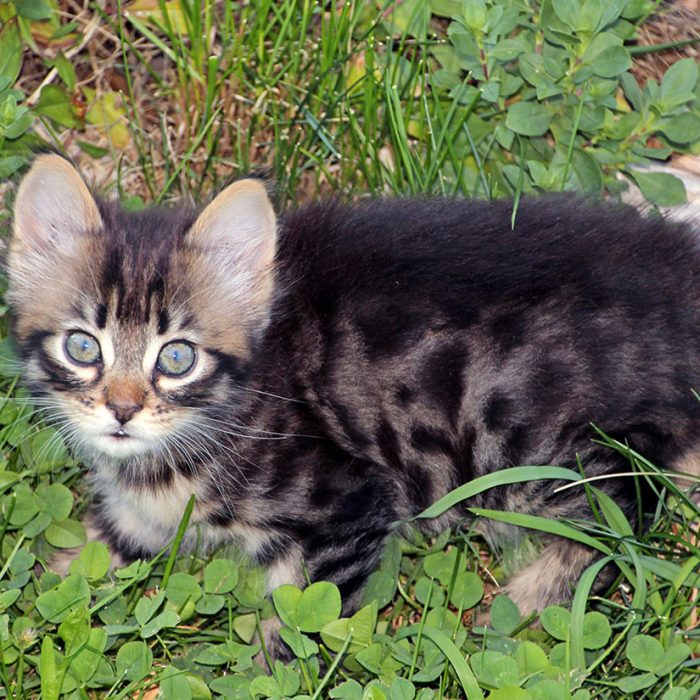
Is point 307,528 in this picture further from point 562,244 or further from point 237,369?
point 562,244

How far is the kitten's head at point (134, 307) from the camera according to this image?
3545 millimetres

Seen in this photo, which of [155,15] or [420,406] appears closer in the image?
[420,406]

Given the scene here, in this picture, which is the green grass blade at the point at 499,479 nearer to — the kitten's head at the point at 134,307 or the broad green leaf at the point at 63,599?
the kitten's head at the point at 134,307

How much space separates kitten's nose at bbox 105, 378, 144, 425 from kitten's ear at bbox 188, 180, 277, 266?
0.54m

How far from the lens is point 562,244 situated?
3830mm

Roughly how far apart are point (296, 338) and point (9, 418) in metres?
1.18

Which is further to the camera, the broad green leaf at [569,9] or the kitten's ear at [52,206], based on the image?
the broad green leaf at [569,9]

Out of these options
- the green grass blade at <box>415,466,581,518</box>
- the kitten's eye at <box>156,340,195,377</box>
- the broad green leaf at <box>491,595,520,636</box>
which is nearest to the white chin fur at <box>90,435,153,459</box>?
the kitten's eye at <box>156,340,195,377</box>

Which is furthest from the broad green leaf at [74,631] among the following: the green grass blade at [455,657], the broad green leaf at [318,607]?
the green grass blade at [455,657]

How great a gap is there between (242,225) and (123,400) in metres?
0.70

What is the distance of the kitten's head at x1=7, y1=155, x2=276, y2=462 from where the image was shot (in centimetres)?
354

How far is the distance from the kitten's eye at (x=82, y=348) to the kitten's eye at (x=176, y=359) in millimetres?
189

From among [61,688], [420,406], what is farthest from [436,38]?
[61,688]

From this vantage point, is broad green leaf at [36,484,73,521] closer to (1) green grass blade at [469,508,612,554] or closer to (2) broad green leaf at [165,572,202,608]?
(2) broad green leaf at [165,572,202,608]
